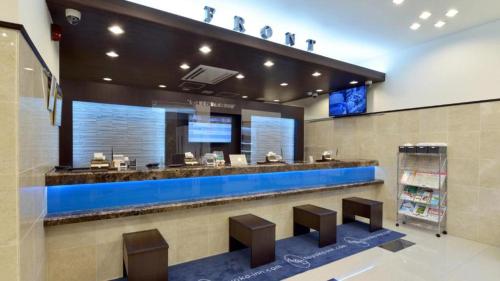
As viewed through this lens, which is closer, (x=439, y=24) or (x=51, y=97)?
(x=51, y=97)

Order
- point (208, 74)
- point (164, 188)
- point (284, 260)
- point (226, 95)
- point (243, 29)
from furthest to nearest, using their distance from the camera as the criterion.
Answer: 1. point (226, 95)
2. point (208, 74)
3. point (243, 29)
4. point (284, 260)
5. point (164, 188)

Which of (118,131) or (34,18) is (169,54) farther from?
(118,131)

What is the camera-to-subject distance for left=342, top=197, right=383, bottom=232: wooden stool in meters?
4.25

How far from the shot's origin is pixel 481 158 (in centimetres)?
391

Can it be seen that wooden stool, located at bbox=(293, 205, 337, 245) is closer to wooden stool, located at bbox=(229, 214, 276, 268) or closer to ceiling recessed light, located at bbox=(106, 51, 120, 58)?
wooden stool, located at bbox=(229, 214, 276, 268)

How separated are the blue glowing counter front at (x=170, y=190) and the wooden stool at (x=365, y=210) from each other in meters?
0.52

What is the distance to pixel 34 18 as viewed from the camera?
6.31 ft

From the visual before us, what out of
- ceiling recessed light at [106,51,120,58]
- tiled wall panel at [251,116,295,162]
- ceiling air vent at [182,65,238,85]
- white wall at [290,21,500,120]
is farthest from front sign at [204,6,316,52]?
tiled wall panel at [251,116,295,162]

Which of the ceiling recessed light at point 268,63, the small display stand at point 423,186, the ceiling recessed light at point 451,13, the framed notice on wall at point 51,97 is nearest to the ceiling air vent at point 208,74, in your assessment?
the ceiling recessed light at point 268,63

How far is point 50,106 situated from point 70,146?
2862 mm

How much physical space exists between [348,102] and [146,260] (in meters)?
5.17

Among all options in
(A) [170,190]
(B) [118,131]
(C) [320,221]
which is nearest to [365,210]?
(C) [320,221]

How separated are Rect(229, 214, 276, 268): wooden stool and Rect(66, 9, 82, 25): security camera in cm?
284

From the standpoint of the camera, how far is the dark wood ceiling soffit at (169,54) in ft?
8.87
